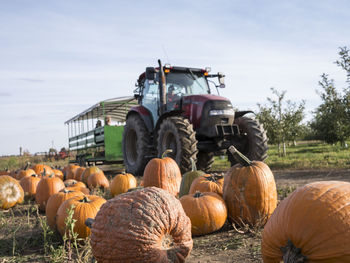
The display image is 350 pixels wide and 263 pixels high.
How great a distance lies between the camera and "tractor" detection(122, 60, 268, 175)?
7.10 m

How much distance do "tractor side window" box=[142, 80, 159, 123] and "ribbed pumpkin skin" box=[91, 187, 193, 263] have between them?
6600mm

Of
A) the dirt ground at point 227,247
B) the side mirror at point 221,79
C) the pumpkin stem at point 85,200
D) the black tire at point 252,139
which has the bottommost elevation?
the dirt ground at point 227,247

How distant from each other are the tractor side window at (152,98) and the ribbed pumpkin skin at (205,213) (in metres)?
5.69

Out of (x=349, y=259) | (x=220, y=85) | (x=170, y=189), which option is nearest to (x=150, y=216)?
(x=349, y=259)

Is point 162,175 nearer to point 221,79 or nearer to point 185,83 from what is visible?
point 185,83

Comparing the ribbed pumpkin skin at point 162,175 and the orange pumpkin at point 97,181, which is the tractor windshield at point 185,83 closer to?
the orange pumpkin at point 97,181

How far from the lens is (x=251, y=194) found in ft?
10.8

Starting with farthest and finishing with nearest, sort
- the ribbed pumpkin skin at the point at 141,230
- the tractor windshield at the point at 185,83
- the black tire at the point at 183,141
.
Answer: the tractor windshield at the point at 185,83 < the black tire at the point at 183,141 < the ribbed pumpkin skin at the point at 141,230

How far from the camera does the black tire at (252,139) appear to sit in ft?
24.6

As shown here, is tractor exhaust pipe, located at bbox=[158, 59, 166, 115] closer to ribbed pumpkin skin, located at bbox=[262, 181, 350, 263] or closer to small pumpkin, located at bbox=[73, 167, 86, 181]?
small pumpkin, located at bbox=[73, 167, 86, 181]

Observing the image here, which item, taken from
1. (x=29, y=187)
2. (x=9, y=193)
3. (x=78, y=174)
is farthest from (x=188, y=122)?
(x=9, y=193)

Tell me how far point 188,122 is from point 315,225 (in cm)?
536

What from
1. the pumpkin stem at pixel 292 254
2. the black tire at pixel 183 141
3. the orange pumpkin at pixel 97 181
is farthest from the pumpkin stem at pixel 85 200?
the black tire at pixel 183 141

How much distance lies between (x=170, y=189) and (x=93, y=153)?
31.3 feet
